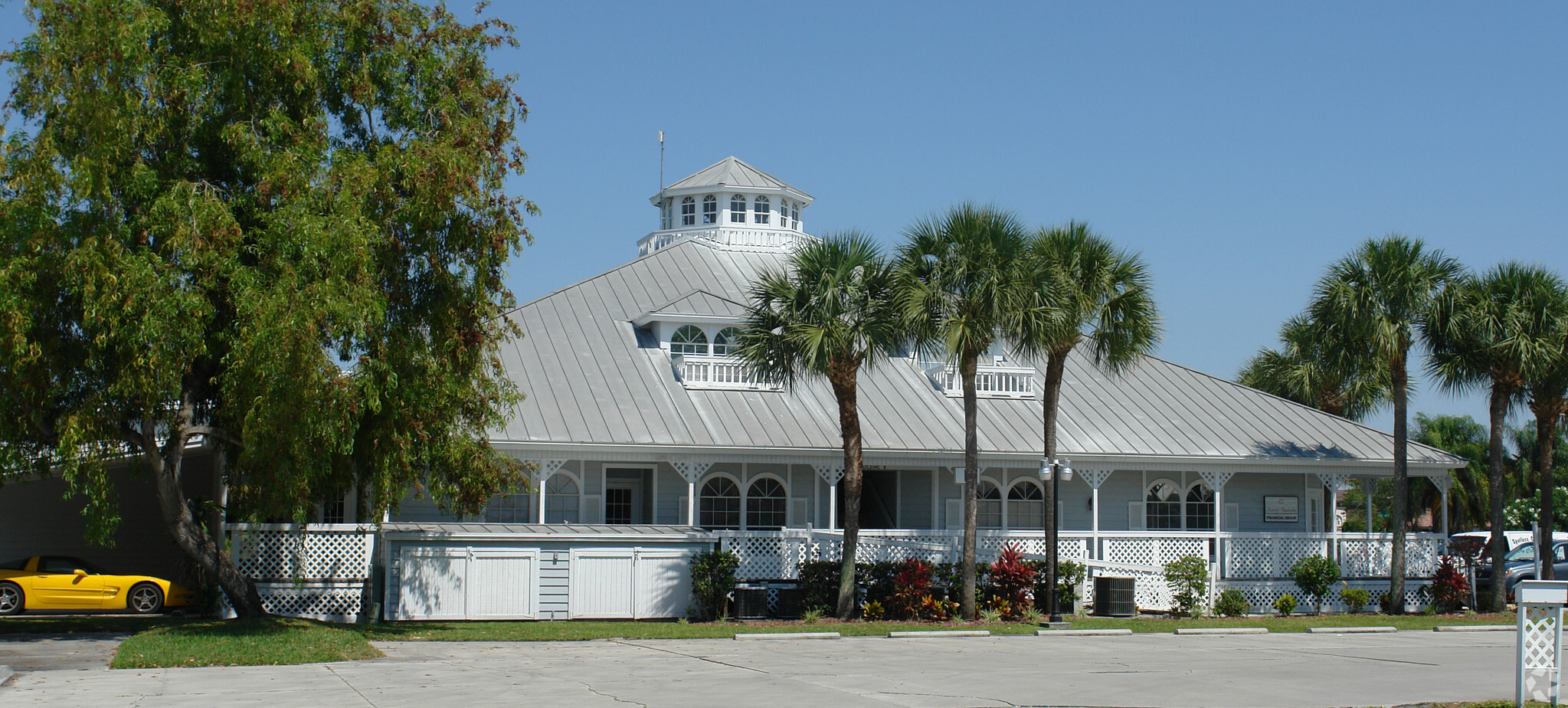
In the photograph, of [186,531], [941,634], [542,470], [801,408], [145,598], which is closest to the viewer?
[186,531]

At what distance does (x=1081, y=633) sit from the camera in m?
22.2

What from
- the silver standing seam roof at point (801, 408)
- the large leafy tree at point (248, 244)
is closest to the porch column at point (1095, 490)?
the silver standing seam roof at point (801, 408)

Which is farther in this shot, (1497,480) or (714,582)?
(1497,480)

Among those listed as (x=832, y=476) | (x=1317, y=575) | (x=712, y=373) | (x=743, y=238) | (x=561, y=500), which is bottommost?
(x=1317, y=575)

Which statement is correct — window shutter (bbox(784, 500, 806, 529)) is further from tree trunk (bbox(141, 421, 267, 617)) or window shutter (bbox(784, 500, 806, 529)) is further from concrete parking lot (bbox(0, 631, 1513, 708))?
tree trunk (bbox(141, 421, 267, 617))

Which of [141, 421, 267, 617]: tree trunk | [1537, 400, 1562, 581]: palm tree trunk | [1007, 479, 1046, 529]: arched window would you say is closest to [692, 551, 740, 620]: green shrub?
[141, 421, 267, 617]: tree trunk

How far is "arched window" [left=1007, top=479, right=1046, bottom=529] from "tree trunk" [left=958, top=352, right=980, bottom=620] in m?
6.78

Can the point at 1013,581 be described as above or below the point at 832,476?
below

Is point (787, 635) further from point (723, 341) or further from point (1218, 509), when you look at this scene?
point (1218, 509)

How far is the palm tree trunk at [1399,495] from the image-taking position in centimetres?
2709

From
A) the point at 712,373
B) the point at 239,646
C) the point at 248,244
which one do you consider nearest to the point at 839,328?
the point at 712,373

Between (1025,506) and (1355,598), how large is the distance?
6.92 m

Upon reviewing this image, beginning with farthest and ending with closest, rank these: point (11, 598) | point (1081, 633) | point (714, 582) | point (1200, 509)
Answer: point (1200, 509) < point (11, 598) < point (714, 582) < point (1081, 633)

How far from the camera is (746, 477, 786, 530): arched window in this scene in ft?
93.2
